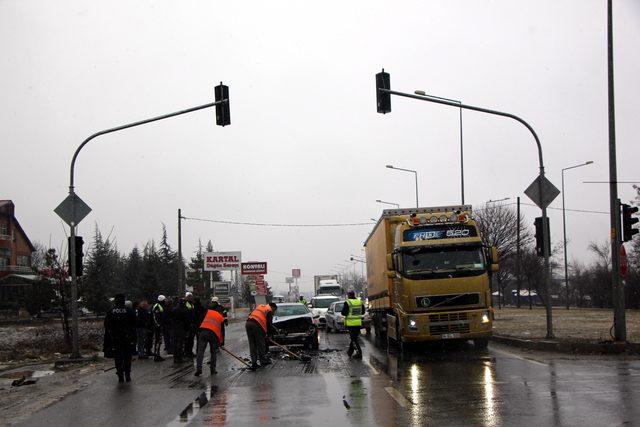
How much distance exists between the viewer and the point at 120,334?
13242mm

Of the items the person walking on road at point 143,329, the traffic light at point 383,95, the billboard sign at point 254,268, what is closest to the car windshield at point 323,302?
the person walking on road at point 143,329

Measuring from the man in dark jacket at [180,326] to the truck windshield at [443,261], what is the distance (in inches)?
231

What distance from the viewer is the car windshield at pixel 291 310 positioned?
19.9 meters

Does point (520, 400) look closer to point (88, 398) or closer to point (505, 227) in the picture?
point (88, 398)

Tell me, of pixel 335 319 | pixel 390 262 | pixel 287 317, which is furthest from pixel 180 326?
pixel 335 319

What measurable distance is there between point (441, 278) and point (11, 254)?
7028cm

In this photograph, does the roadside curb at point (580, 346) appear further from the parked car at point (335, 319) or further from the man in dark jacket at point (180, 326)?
the parked car at point (335, 319)

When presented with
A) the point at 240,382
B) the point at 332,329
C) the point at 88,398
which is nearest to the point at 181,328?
the point at 240,382

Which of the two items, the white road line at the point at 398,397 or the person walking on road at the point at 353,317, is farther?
the person walking on road at the point at 353,317

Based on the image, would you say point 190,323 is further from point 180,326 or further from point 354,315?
point 354,315

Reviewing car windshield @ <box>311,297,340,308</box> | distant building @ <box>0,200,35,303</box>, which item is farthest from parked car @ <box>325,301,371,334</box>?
distant building @ <box>0,200,35,303</box>

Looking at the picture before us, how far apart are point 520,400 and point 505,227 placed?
130 ft

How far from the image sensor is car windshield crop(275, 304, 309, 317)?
19891 millimetres

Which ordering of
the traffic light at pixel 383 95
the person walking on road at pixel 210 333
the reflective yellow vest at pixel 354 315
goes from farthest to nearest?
the traffic light at pixel 383 95 → the reflective yellow vest at pixel 354 315 → the person walking on road at pixel 210 333
